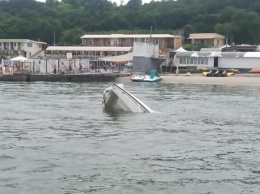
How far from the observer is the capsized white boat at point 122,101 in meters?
22.0

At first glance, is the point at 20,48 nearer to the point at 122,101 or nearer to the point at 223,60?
the point at 223,60

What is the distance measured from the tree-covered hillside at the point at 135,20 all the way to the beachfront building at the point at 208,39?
2424 mm

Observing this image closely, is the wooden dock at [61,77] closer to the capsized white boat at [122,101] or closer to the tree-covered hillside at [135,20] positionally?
the capsized white boat at [122,101]

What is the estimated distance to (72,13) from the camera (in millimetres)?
139500

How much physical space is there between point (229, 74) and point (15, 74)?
92.8 ft

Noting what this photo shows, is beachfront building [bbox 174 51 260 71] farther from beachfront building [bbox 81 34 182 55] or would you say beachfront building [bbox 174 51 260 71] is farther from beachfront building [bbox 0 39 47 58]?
beachfront building [bbox 0 39 47 58]

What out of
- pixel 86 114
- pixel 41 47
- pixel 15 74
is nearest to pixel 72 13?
pixel 41 47

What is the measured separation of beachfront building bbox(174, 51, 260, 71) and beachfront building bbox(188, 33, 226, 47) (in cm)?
2841

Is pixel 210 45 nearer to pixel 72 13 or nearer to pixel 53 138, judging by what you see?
pixel 72 13

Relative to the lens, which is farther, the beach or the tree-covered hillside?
the tree-covered hillside

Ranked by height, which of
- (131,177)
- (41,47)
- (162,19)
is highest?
(162,19)

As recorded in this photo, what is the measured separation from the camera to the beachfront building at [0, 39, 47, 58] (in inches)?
3725

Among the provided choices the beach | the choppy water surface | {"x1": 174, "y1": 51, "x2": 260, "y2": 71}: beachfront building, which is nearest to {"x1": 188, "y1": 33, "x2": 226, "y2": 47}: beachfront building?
{"x1": 174, "y1": 51, "x2": 260, "y2": 71}: beachfront building

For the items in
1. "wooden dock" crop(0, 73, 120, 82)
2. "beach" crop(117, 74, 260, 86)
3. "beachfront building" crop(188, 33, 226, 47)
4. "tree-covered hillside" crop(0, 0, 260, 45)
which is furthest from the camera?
"tree-covered hillside" crop(0, 0, 260, 45)
